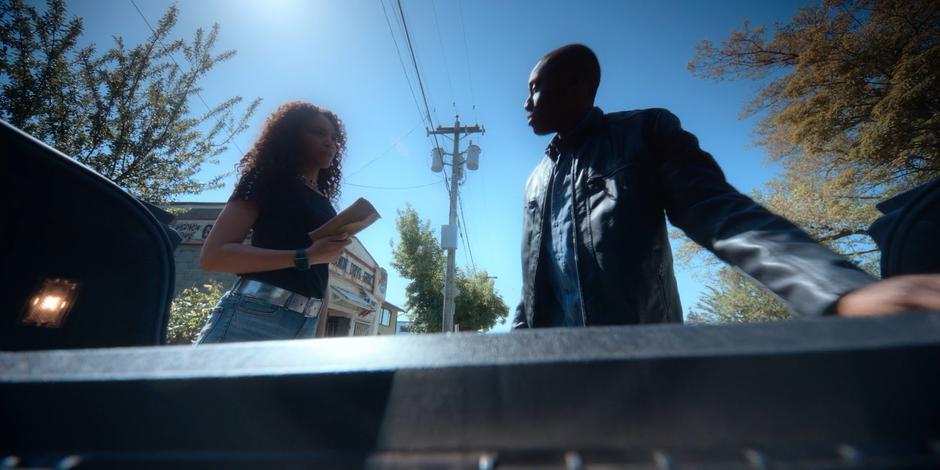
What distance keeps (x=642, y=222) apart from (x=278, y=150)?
2027 mm

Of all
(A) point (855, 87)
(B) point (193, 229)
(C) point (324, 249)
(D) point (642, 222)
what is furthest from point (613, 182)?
(B) point (193, 229)

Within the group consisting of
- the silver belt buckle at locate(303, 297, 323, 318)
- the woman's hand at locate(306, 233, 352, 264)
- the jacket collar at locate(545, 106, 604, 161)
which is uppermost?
the jacket collar at locate(545, 106, 604, 161)

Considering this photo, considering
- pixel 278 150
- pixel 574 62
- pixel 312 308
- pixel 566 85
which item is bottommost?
pixel 312 308

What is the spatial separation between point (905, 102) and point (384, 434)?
12029 millimetres

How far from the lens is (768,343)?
32 centimetres

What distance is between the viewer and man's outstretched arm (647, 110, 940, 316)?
0.53 metres

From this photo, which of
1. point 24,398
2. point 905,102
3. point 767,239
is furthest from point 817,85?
point 24,398

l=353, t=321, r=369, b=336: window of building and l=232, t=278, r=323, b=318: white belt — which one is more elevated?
l=353, t=321, r=369, b=336: window of building

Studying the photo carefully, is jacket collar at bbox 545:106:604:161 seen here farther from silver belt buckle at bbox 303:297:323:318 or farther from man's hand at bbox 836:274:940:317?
silver belt buckle at bbox 303:297:323:318

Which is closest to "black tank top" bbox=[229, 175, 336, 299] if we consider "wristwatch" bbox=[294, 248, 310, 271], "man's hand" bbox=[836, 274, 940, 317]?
"wristwatch" bbox=[294, 248, 310, 271]

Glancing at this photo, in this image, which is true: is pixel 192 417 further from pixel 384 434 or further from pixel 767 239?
pixel 767 239

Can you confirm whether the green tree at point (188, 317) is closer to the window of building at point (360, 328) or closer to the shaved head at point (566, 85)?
the shaved head at point (566, 85)

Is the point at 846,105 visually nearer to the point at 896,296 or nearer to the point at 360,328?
the point at 896,296

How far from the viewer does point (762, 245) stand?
883 millimetres
